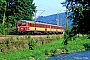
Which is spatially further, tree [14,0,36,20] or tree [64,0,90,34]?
tree [14,0,36,20]

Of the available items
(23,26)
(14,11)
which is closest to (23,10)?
(14,11)

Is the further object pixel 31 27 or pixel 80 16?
pixel 31 27

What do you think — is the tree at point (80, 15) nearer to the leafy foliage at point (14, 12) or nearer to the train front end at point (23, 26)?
the train front end at point (23, 26)

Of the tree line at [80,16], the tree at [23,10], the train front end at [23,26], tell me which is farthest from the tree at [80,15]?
the tree at [23,10]

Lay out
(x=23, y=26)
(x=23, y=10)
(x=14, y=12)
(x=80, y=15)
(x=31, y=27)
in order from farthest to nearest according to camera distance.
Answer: (x=23, y=10), (x=14, y=12), (x=31, y=27), (x=23, y=26), (x=80, y=15)

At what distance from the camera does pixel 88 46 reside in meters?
56.2

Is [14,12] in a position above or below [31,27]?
above

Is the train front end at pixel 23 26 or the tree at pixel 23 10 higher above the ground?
the tree at pixel 23 10

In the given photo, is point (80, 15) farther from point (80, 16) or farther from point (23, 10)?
point (23, 10)

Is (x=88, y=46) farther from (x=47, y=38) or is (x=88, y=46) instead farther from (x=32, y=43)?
(x=32, y=43)

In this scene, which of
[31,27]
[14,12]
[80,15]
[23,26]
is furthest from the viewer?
[14,12]

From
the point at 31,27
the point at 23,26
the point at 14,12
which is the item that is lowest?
the point at 31,27

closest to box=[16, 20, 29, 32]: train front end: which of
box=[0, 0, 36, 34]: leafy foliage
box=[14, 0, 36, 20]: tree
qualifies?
box=[0, 0, 36, 34]: leafy foliage

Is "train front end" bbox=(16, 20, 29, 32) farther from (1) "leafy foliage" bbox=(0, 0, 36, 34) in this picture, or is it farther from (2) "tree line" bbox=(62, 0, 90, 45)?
(2) "tree line" bbox=(62, 0, 90, 45)
